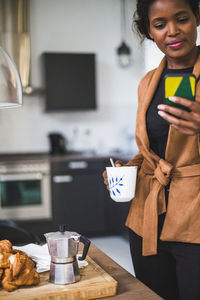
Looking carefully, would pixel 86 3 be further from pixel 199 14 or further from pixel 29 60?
pixel 199 14

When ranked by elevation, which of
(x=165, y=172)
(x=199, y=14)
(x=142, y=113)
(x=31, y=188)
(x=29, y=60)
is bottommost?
(x=31, y=188)

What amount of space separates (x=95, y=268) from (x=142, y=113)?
549 mm

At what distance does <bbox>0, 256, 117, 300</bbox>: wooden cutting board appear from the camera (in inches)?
40.4

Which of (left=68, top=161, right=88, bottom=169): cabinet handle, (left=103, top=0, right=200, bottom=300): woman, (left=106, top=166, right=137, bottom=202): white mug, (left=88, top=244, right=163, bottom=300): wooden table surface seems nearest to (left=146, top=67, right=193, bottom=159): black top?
(left=103, top=0, right=200, bottom=300): woman

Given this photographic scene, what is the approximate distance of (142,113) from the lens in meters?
1.39

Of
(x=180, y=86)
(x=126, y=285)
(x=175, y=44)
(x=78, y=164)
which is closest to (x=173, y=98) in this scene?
(x=180, y=86)

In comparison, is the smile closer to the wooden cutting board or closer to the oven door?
the wooden cutting board

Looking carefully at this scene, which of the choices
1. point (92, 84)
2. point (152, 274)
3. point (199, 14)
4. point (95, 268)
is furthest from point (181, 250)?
point (92, 84)

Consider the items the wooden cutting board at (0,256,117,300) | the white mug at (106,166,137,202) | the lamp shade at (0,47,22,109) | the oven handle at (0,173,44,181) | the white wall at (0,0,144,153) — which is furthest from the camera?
the white wall at (0,0,144,153)

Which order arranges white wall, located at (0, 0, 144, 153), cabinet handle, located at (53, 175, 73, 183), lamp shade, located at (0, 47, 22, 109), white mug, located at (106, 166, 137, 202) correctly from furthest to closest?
white wall, located at (0, 0, 144, 153), cabinet handle, located at (53, 175, 73, 183), white mug, located at (106, 166, 137, 202), lamp shade, located at (0, 47, 22, 109)

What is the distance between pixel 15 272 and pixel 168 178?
551 mm

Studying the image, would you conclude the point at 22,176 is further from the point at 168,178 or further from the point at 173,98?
the point at 173,98

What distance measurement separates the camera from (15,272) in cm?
106

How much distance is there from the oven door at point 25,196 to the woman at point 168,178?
2.94 m
